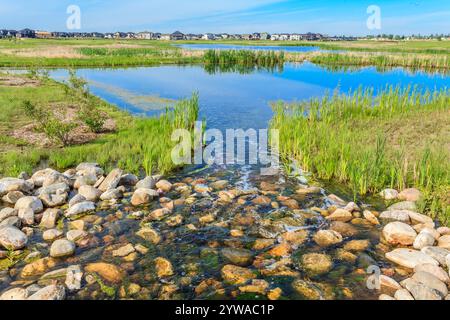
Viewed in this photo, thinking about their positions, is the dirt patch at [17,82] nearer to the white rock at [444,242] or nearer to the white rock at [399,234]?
the white rock at [399,234]

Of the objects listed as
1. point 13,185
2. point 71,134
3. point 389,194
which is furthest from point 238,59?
point 13,185

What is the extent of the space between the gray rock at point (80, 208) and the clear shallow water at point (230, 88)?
965 cm

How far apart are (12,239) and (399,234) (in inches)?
316

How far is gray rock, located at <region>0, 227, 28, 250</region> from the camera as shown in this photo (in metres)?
7.10

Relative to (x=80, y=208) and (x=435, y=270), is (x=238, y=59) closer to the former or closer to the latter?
(x=80, y=208)

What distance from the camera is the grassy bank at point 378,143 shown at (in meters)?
9.64

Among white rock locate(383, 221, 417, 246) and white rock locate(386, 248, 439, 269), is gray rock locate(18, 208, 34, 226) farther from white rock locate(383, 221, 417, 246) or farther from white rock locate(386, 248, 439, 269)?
white rock locate(383, 221, 417, 246)

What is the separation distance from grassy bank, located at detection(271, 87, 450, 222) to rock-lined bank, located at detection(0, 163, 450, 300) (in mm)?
648

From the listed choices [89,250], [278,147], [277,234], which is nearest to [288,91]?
[278,147]

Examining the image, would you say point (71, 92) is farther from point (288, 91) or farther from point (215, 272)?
point (215, 272)

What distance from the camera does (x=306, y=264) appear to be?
6820 millimetres
